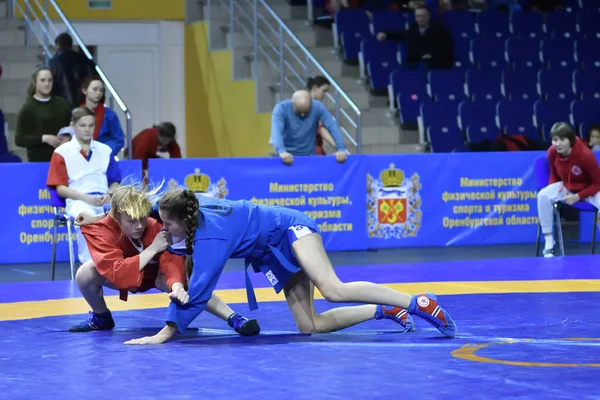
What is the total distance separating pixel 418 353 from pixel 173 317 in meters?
1.09

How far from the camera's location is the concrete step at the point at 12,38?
39.6 feet

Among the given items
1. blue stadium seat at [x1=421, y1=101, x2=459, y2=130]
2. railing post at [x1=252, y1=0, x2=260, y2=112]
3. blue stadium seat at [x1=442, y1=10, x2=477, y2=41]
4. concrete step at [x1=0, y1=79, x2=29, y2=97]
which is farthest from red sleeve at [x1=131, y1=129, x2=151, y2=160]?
blue stadium seat at [x1=442, y1=10, x2=477, y2=41]

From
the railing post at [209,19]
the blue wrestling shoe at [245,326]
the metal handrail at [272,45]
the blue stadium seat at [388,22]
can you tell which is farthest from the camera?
the railing post at [209,19]

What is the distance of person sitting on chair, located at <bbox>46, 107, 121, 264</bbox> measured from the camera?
26.0 ft

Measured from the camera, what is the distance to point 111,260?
507 centimetres

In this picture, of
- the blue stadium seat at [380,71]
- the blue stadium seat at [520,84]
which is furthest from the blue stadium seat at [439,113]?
the blue stadium seat at [520,84]

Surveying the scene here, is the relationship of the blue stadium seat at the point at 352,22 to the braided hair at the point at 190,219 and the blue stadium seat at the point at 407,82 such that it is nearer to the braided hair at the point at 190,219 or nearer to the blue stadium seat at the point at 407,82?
the blue stadium seat at the point at 407,82

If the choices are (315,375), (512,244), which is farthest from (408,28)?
(315,375)

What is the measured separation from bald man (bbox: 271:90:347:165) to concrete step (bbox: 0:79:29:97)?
3607mm

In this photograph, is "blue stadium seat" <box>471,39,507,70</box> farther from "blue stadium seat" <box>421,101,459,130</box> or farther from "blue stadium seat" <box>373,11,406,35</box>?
"blue stadium seat" <box>421,101,459,130</box>

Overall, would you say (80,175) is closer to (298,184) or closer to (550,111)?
(298,184)

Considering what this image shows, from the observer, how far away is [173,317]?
4848 mm

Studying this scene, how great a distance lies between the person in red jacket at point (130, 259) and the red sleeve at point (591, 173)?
4665 mm

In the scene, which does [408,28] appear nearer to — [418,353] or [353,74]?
[353,74]
